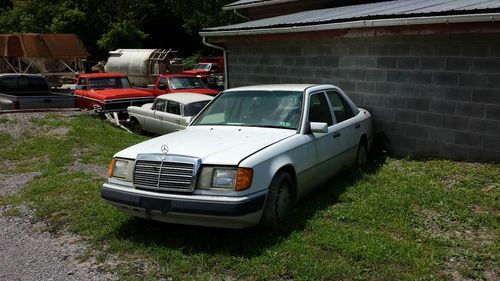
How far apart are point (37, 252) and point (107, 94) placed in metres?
10.8

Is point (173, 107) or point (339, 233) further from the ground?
point (173, 107)

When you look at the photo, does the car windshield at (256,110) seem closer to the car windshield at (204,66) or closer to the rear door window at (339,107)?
the rear door window at (339,107)

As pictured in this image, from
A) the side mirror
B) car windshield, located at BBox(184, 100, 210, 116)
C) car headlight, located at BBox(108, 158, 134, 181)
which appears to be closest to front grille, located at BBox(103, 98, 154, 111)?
car windshield, located at BBox(184, 100, 210, 116)

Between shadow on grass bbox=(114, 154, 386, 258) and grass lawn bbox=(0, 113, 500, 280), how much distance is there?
0.01 metres

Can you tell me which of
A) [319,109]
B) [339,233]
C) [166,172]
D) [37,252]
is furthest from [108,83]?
[339,233]

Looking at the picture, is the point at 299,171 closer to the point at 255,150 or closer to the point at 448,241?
the point at 255,150

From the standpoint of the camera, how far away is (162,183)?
4.75 m

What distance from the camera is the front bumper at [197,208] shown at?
14.6ft

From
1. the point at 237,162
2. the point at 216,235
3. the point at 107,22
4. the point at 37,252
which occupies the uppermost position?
the point at 107,22

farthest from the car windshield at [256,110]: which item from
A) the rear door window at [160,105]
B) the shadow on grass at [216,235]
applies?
the rear door window at [160,105]

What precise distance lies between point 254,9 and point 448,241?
13.4 metres

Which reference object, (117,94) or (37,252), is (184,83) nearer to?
(117,94)

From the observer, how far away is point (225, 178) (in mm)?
4609

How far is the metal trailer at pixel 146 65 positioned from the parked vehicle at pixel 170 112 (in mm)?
16008
